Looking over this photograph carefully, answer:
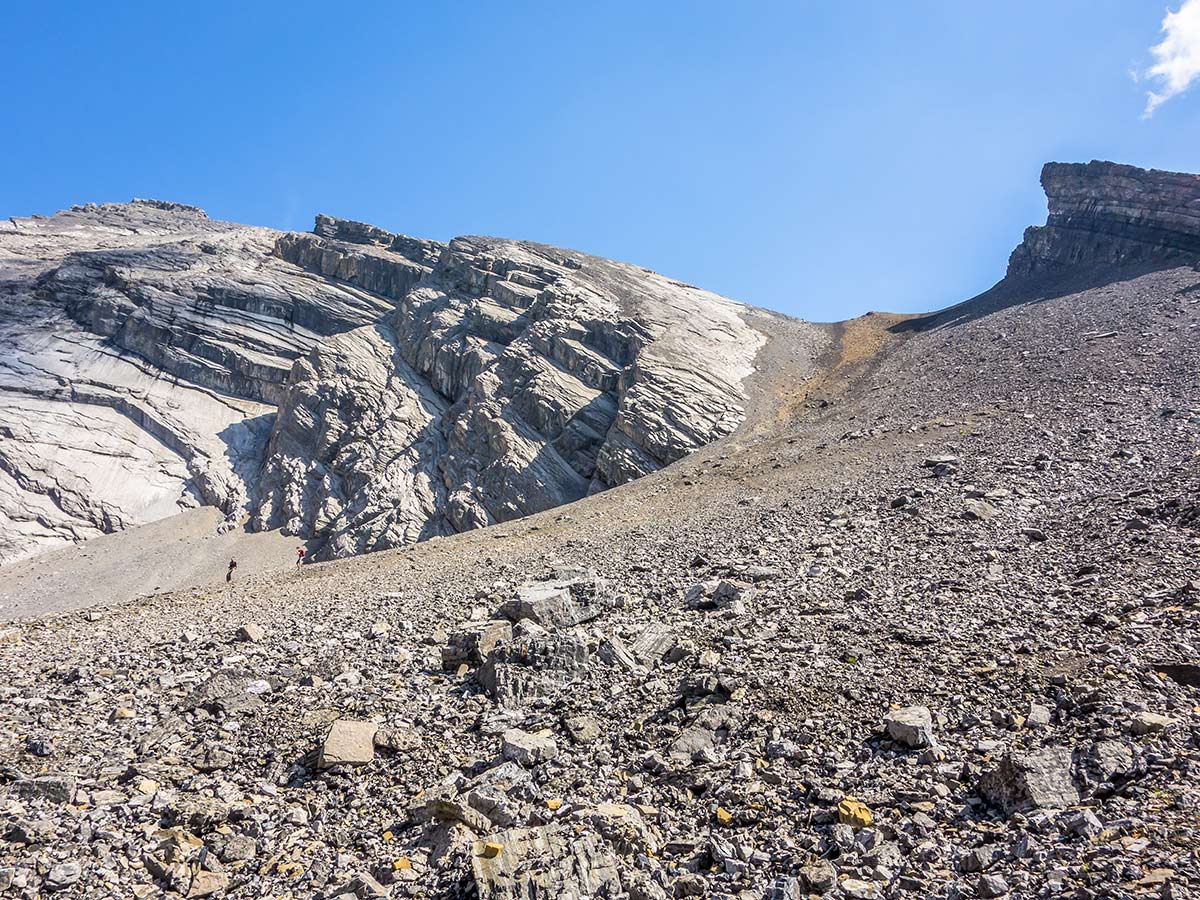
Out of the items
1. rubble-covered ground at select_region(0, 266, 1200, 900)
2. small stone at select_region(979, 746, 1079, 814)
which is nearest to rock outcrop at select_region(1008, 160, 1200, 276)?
rubble-covered ground at select_region(0, 266, 1200, 900)

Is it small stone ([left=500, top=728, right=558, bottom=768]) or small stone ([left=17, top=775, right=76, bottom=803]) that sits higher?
small stone ([left=17, top=775, right=76, bottom=803])

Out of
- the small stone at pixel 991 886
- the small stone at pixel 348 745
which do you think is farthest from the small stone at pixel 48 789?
the small stone at pixel 991 886

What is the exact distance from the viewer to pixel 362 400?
202 feet

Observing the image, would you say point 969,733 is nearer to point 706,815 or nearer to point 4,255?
point 706,815

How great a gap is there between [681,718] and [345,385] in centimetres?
6056

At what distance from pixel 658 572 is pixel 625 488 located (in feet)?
61.0

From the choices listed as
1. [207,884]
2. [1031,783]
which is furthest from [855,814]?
[207,884]

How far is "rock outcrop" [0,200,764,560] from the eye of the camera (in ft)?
160

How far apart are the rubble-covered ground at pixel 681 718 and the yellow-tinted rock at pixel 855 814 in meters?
0.02

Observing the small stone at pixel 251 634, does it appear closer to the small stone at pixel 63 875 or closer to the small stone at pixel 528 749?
the small stone at pixel 63 875

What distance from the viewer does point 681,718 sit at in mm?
9836

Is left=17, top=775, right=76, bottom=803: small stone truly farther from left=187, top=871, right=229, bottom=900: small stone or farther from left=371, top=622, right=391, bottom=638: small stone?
left=371, top=622, right=391, bottom=638: small stone

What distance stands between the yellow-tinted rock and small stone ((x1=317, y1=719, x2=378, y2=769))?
649 centimetres

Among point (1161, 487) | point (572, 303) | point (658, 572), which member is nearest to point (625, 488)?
point (658, 572)
